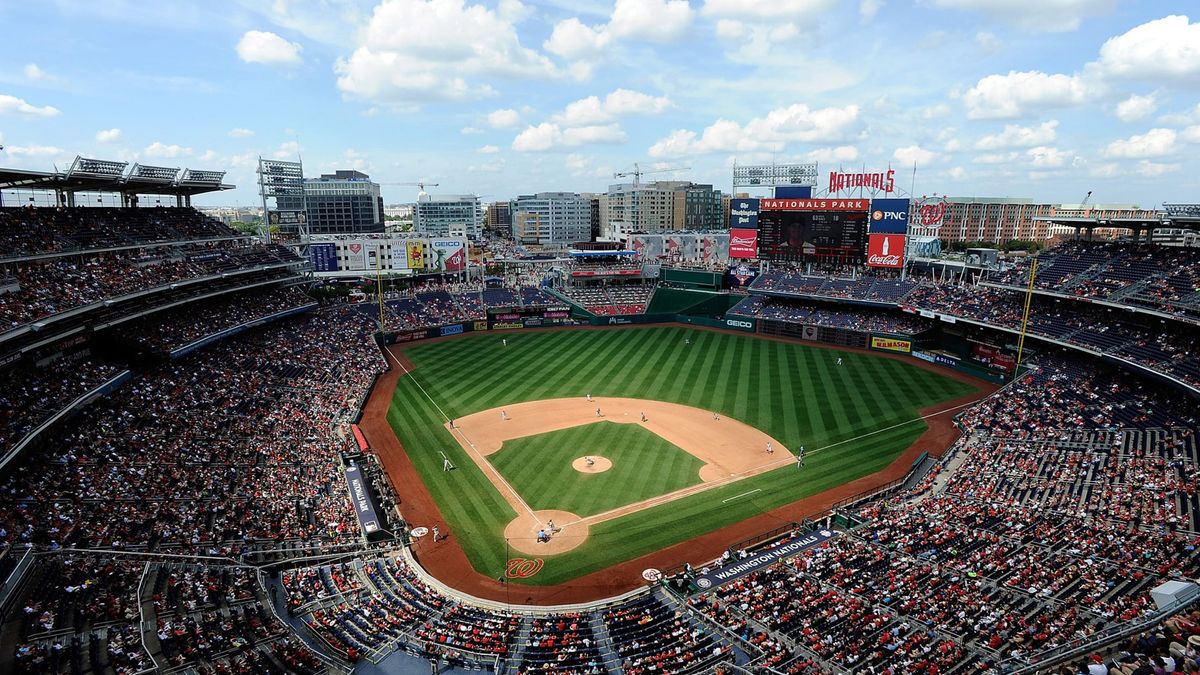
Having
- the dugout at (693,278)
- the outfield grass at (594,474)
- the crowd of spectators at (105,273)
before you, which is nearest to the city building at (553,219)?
the dugout at (693,278)

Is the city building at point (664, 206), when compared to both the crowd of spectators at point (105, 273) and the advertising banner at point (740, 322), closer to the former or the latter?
the advertising banner at point (740, 322)

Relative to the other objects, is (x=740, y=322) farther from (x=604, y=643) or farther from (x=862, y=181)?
(x=604, y=643)

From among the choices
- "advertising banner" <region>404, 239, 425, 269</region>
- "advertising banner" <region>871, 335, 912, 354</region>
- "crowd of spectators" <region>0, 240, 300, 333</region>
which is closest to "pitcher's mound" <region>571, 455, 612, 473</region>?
"crowd of spectators" <region>0, 240, 300, 333</region>

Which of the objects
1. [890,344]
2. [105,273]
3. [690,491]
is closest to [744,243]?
[890,344]

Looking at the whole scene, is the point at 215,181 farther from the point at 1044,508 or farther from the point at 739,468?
the point at 1044,508

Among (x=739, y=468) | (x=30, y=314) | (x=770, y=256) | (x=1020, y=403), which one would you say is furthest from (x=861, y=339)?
(x=30, y=314)

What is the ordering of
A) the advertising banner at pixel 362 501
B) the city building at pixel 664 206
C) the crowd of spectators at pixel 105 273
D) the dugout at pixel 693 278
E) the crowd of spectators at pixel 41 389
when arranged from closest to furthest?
the crowd of spectators at pixel 41 389
the advertising banner at pixel 362 501
the crowd of spectators at pixel 105 273
the dugout at pixel 693 278
the city building at pixel 664 206
